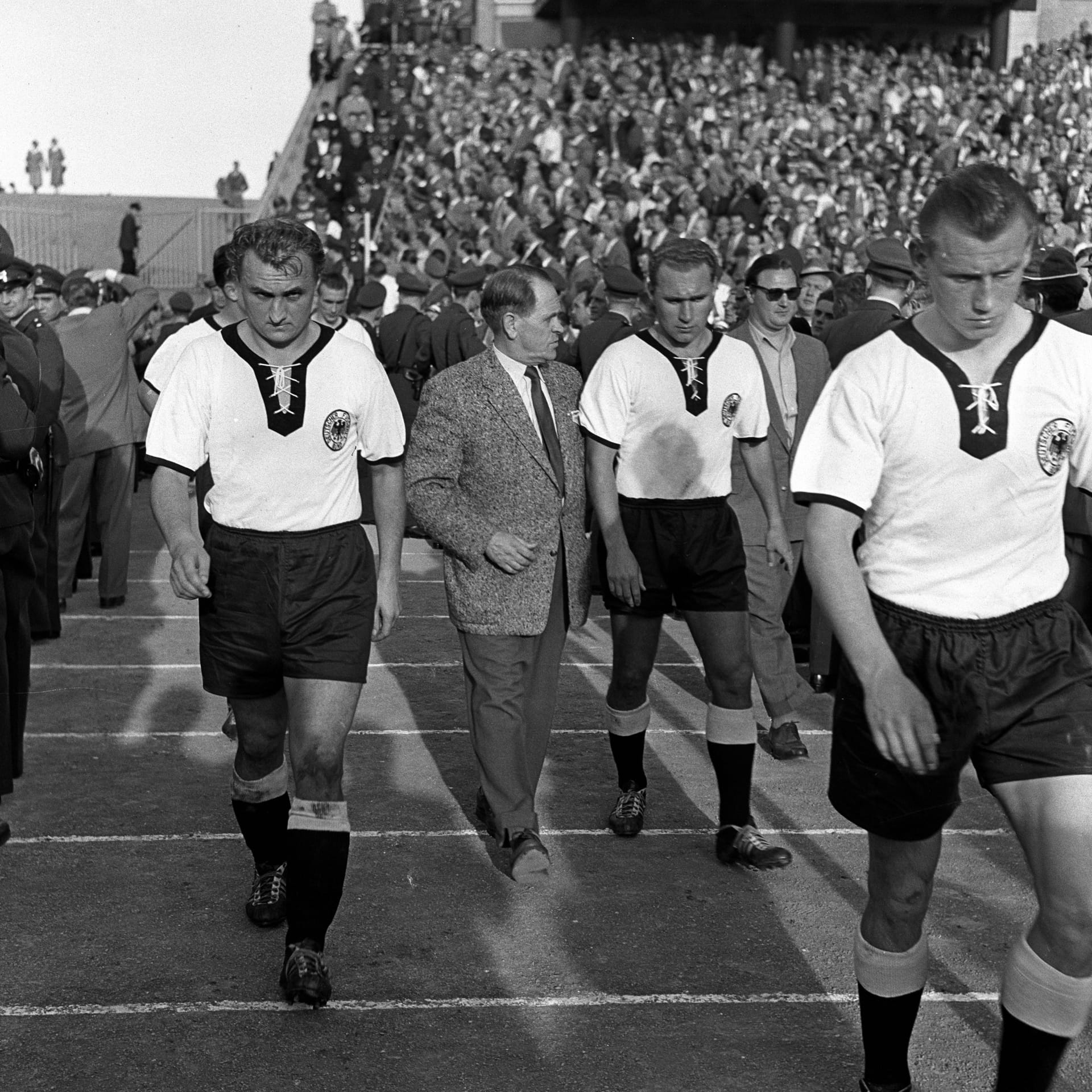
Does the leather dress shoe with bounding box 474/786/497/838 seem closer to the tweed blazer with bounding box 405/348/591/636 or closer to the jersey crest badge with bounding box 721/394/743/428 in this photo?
the tweed blazer with bounding box 405/348/591/636

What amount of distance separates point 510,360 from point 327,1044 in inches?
94.9

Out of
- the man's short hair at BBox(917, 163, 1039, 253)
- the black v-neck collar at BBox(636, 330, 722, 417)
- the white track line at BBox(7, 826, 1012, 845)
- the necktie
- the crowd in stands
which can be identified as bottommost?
the white track line at BBox(7, 826, 1012, 845)

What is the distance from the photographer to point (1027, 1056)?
11.2 feet

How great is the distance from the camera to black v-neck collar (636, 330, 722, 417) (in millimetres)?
5773

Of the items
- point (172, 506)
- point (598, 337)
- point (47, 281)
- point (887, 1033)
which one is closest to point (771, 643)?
point (172, 506)

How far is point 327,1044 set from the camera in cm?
428

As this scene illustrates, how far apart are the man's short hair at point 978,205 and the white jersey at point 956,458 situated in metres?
0.23

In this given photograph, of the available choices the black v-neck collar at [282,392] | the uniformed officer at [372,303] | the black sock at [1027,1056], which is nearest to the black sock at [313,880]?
the black v-neck collar at [282,392]

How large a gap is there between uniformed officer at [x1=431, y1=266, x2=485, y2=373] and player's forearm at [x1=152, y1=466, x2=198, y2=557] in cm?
814

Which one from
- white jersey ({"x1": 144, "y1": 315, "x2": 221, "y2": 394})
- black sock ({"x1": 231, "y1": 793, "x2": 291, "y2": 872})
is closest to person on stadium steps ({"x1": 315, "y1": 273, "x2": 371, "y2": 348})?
white jersey ({"x1": 144, "y1": 315, "x2": 221, "y2": 394})

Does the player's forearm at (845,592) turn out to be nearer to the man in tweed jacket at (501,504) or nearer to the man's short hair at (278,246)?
the man's short hair at (278,246)

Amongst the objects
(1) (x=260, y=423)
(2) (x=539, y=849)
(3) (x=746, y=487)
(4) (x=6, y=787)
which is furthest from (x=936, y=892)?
(4) (x=6, y=787)

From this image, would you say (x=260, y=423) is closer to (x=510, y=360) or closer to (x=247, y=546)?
(x=247, y=546)

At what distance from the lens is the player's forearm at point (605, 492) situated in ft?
18.5
